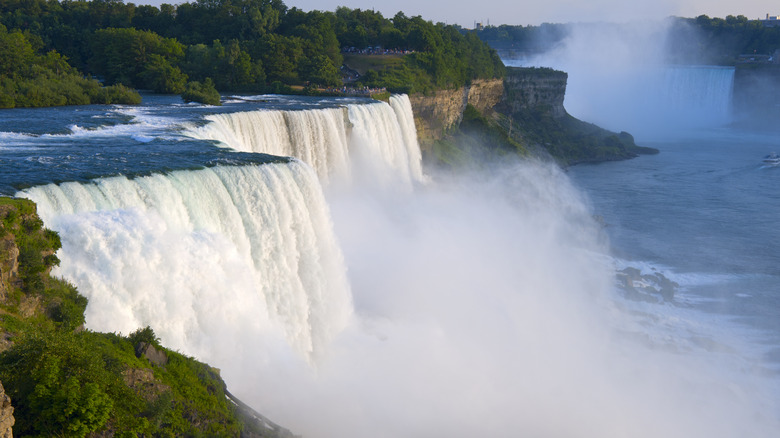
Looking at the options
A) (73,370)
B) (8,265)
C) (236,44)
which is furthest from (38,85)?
(73,370)

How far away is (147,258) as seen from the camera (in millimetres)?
13164

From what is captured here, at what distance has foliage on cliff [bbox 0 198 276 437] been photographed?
8.45 metres

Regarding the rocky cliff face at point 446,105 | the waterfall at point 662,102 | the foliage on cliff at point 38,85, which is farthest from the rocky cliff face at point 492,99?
the foliage on cliff at point 38,85

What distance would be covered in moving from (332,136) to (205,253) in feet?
50.3

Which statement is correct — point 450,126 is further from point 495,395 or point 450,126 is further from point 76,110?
point 495,395

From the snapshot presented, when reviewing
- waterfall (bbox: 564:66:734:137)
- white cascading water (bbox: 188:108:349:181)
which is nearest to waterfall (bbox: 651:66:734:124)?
waterfall (bbox: 564:66:734:137)

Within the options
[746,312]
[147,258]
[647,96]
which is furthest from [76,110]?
[647,96]

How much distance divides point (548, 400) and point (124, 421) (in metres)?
11.8

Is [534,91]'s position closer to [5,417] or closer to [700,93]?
[700,93]

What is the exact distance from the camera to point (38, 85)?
1195 inches

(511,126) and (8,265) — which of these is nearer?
(8,265)

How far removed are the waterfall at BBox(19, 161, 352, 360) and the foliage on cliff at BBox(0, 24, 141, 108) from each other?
15797 millimetres

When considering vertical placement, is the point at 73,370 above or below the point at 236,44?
below

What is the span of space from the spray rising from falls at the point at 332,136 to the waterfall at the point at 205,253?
529 cm
